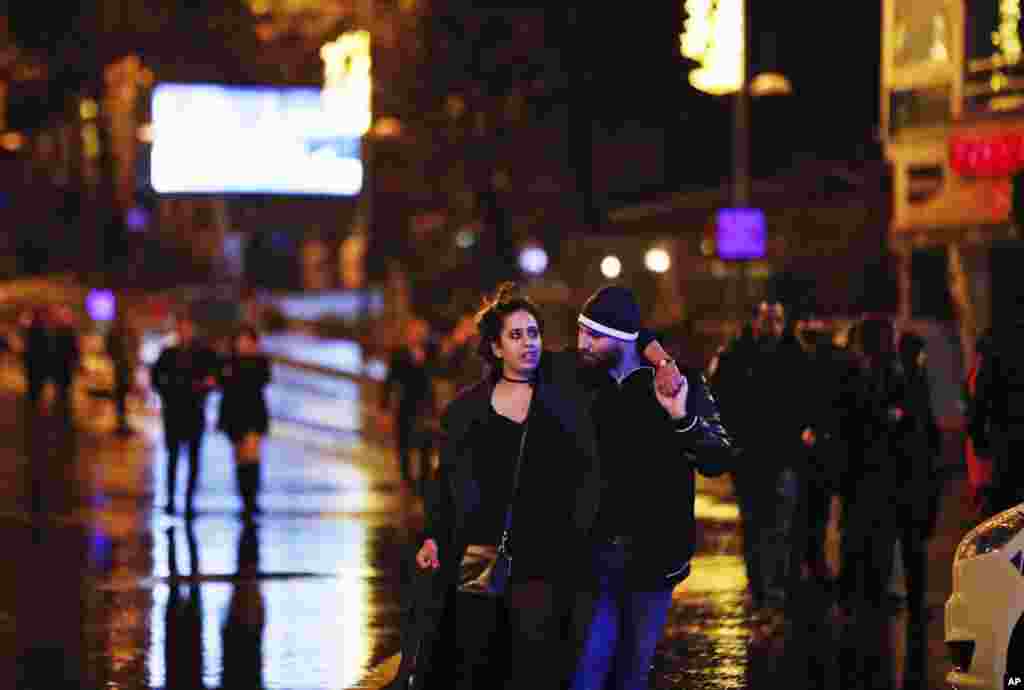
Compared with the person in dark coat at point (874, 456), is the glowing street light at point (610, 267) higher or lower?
higher

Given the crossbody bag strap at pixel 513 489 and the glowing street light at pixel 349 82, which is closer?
the crossbody bag strap at pixel 513 489

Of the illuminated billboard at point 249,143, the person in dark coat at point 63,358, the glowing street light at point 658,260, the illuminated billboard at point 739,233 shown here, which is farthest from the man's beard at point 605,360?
the glowing street light at point 658,260

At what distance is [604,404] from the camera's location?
22.6 ft

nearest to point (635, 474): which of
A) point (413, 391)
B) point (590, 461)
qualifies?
point (590, 461)

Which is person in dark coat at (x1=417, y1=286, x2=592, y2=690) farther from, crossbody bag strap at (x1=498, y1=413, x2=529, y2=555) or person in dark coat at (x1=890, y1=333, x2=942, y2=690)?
person in dark coat at (x1=890, y1=333, x2=942, y2=690)

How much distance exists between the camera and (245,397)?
17125 mm

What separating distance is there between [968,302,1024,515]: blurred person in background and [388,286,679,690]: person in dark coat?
172 inches

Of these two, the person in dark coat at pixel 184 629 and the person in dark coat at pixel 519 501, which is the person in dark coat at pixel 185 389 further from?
the person in dark coat at pixel 519 501

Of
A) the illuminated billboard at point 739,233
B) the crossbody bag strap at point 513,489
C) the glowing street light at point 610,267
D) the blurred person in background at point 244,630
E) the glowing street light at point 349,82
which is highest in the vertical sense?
the glowing street light at point 349,82

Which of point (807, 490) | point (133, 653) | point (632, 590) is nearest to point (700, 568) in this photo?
point (807, 490)

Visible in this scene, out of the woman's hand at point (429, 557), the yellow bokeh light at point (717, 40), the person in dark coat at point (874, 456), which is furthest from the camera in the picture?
the yellow bokeh light at point (717, 40)

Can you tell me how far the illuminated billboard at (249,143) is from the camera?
36.7m

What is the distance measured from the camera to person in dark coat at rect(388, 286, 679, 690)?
6.60 meters

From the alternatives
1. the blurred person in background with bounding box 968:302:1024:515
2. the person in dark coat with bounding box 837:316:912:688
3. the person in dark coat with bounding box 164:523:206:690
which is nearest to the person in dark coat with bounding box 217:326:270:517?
the person in dark coat with bounding box 164:523:206:690
